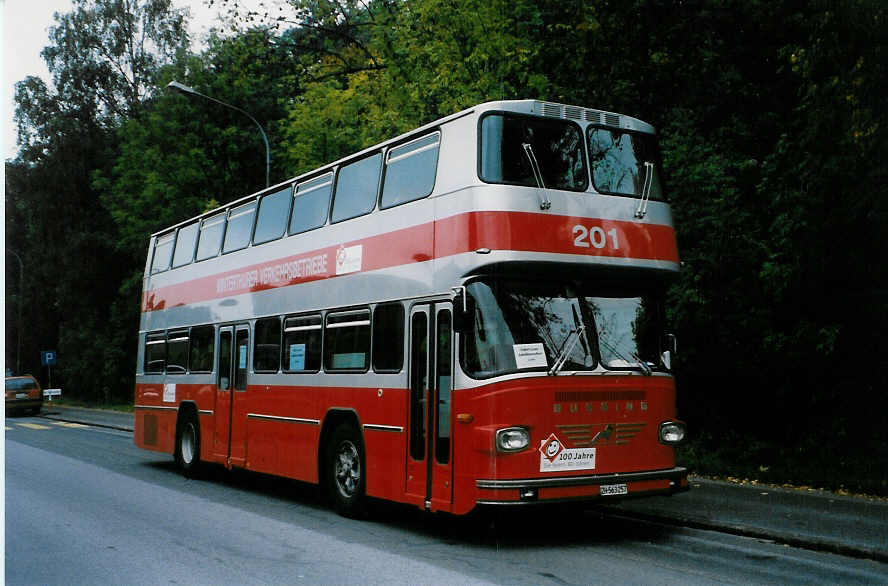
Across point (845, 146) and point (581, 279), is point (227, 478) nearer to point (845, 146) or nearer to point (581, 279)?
point (581, 279)

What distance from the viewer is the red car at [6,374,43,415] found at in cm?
3762

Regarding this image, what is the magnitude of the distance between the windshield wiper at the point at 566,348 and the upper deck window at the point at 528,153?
1398 mm

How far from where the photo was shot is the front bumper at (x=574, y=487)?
8.32 metres

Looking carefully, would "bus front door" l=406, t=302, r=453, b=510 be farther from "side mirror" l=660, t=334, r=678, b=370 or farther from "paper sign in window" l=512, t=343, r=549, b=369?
"side mirror" l=660, t=334, r=678, b=370

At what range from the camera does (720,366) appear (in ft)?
51.5

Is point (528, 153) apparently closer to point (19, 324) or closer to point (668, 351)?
point (668, 351)

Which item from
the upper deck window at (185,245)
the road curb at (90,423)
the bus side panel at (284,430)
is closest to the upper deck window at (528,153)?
the bus side panel at (284,430)

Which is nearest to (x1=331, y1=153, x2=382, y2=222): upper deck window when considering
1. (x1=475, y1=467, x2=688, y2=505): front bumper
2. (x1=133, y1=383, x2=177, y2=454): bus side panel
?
(x1=475, y1=467, x2=688, y2=505): front bumper

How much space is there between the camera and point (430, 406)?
30.8 feet

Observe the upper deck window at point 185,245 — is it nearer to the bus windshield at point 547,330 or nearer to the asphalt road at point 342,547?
the asphalt road at point 342,547

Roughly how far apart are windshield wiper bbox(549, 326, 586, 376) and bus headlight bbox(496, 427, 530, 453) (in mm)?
614

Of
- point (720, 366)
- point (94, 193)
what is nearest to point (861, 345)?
point (720, 366)

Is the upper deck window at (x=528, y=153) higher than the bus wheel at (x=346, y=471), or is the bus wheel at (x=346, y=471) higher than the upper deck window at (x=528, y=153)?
the upper deck window at (x=528, y=153)

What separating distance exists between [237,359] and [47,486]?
3.18 metres
